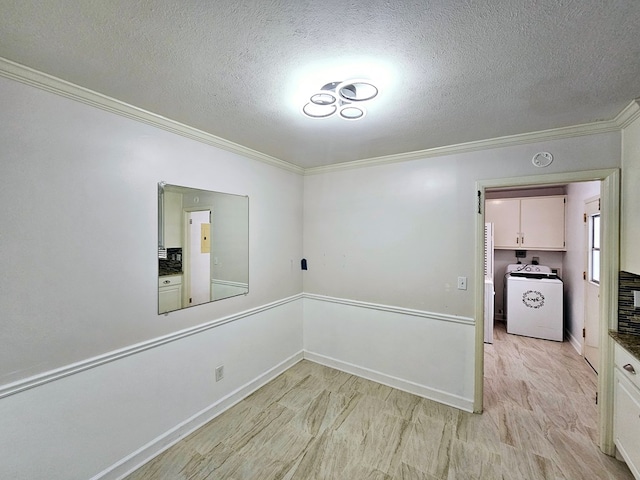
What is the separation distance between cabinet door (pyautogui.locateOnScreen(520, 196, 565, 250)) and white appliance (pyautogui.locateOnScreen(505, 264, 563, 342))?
0.49m

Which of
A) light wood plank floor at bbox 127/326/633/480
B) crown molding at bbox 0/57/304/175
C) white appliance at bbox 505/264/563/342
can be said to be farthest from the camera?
white appliance at bbox 505/264/563/342

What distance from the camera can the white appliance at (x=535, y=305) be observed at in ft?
13.2

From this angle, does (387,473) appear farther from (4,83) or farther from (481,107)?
(4,83)

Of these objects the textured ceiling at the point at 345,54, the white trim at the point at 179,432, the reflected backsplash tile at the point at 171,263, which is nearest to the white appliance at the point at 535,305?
the textured ceiling at the point at 345,54

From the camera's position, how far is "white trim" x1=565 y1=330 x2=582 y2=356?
3.59m

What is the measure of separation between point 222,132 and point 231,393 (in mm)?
2274

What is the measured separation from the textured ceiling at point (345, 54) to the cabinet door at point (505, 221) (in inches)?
113

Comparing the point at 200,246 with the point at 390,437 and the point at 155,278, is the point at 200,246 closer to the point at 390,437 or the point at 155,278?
the point at 155,278

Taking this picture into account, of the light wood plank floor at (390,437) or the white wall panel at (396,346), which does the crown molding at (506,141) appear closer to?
the white wall panel at (396,346)

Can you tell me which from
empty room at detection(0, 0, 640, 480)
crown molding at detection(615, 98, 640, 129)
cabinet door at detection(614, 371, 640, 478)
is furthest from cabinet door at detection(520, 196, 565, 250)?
cabinet door at detection(614, 371, 640, 478)

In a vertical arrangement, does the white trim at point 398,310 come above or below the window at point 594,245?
A: below

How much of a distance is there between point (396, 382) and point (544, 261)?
3602 millimetres

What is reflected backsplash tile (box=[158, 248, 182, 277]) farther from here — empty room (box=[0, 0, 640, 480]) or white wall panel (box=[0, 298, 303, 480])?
white wall panel (box=[0, 298, 303, 480])

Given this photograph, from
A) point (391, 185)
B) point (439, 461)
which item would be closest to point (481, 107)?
point (391, 185)
